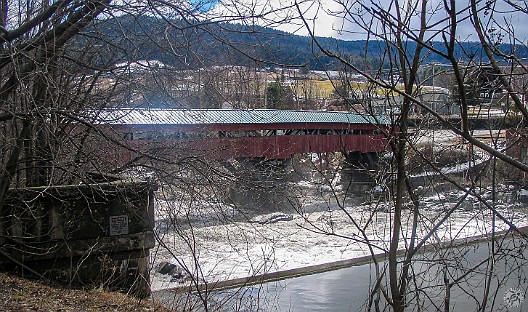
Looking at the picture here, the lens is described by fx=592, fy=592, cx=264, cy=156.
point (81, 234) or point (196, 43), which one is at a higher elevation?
point (196, 43)

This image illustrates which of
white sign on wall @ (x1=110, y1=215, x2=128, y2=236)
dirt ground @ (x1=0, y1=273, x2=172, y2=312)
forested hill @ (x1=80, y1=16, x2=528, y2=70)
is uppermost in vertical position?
forested hill @ (x1=80, y1=16, x2=528, y2=70)

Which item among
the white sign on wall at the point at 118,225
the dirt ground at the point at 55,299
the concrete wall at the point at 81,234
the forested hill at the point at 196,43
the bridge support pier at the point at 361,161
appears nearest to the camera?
the bridge support pier at the point at 361,161

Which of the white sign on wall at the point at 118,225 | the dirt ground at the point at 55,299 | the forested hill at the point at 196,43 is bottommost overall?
the dirt ground at the point at 55,299

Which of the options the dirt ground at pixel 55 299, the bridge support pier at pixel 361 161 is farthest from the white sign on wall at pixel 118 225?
the bridge support pier at pixel 361 161

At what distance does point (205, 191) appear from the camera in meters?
6.36

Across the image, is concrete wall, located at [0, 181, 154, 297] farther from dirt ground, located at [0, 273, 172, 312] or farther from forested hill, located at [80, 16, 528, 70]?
forested hill, located at [80, 16, 528, 70]

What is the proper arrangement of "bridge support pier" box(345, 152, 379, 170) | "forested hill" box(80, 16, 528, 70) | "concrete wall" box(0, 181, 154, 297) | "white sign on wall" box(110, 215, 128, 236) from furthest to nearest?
"white sign on wall" box(110, 215, 128, 236)
"concrete wall" box(0, 181, 154, 297)
"forested hill" box(80, 16, 528, 70)
"bridge support pier" box(345, 152, 379, 170)

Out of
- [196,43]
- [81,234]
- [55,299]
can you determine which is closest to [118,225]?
[81,234]

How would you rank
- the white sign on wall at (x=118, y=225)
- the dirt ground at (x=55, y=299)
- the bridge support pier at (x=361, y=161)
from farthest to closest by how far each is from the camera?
the white sign on wall at (x=118, y=225), the dirt ground at (x=55, y=299), the bridge support pier at (x=361, y=161)

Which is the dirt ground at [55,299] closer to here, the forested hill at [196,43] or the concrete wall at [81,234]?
the concrete wall at [81,234]

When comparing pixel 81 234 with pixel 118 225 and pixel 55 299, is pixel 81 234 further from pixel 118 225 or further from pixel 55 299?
pixel 55 299

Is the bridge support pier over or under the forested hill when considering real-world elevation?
under

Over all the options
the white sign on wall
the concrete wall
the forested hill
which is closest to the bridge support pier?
the forested hill

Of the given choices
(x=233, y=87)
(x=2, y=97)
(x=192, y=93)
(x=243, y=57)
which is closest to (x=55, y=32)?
(x=2, y=97)
